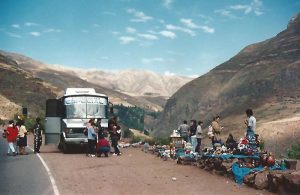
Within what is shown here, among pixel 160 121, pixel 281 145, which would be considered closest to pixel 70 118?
pixel 281 145

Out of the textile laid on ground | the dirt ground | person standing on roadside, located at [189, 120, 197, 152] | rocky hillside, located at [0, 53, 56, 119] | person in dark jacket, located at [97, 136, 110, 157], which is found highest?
rocky hillside, located at [0, 53, 56, 119]

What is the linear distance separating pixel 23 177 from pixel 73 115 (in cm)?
840

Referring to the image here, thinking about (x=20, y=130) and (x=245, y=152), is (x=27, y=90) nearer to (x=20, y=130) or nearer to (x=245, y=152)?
(x=20, y=130)

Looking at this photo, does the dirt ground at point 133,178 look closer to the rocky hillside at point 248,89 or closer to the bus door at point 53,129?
the bus door at point 53,129

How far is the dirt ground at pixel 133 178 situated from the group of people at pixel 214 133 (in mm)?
1883

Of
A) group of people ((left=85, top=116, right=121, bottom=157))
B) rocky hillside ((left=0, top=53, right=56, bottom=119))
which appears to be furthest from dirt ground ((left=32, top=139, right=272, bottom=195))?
rocky hillside ((left=0, top=53, right=56, bottom=119))

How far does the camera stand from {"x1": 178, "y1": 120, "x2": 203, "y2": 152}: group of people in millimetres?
20328

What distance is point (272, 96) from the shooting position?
86.4 metres

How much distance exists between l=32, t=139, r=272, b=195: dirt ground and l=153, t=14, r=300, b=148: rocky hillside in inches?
2017

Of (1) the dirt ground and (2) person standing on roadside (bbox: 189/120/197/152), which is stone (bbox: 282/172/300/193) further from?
(2) person standing on roadside (bbox: 189/120/197/152)

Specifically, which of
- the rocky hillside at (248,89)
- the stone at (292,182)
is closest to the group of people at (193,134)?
the stone at (292,182)

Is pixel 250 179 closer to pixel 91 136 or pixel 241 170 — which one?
pixel 241 170

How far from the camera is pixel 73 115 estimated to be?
2256 cm

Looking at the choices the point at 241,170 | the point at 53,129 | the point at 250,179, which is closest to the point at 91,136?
the point at 53,129
